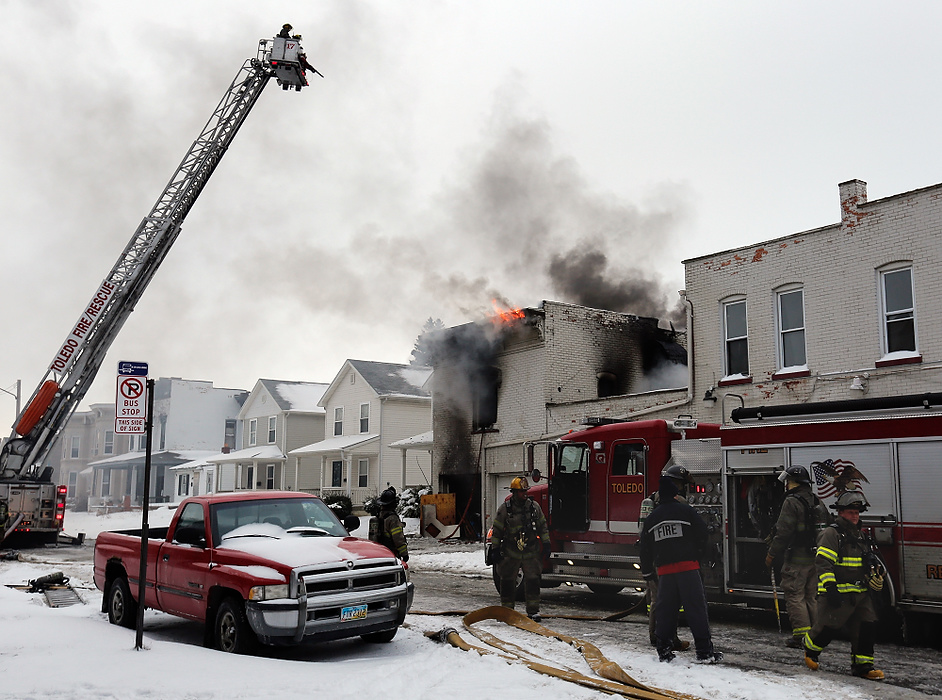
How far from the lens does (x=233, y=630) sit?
7.74 metres

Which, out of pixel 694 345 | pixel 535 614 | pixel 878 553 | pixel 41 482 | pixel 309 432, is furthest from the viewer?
pixel 309 432

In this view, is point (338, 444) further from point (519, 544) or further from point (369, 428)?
point (519, 544)

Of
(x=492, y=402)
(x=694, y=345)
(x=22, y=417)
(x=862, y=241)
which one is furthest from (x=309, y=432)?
(x=862, y=241)

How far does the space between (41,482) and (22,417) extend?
210cm

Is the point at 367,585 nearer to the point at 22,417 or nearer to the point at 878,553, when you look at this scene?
the point at 878,553

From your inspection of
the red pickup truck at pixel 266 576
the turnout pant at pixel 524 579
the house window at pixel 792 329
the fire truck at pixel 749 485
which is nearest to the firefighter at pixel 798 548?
the fire truck at pixel 749 485

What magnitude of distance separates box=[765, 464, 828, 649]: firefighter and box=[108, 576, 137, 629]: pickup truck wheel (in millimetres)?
6847

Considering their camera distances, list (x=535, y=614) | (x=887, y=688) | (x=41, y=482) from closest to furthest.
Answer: (x=887, y=688), (x=535, y=614), (x=41, y=482)

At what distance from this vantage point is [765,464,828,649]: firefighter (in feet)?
27.7

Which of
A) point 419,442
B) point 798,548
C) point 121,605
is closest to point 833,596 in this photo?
point 798,548

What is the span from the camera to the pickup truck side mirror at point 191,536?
855cm

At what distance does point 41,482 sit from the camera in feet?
69.4

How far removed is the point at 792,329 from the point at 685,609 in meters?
11.0

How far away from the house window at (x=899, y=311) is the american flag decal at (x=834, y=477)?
7.47 m
